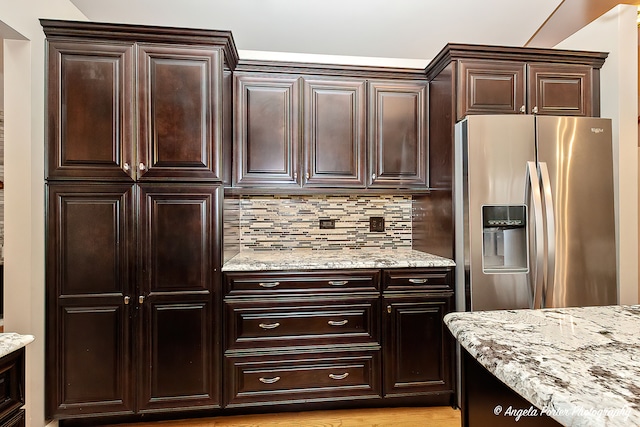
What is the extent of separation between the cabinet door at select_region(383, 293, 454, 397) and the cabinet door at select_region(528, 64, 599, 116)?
1420 mm

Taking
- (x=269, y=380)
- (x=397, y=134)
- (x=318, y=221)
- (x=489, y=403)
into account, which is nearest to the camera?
(x=489, y=403)

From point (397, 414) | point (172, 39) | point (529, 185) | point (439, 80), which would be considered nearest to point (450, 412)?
point (397, 414)

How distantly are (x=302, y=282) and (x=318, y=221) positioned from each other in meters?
0.76

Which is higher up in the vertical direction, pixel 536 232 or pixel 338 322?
pixel 536 232

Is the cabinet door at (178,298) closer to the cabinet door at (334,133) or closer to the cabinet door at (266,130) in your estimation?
the cabinet door at (266,130)

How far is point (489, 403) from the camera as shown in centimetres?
93

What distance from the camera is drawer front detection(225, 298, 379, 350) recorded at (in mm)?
2016

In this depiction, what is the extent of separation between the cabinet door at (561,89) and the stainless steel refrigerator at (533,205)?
0.78 feet

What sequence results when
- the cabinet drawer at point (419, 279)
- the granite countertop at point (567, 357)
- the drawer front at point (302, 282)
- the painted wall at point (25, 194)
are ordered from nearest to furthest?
1. the granite countertop at point (567, 357)
2. the painted wall at point (25, 194)
3. the drawer front at point (302, 282)
4. the cabinet drawer at point (419, 279)

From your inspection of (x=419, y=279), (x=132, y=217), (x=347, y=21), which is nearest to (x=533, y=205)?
(x=419, y=279)

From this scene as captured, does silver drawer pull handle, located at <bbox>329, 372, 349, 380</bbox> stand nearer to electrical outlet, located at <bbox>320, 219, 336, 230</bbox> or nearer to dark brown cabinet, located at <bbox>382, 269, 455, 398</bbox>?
dark brown cabinet, located at <bbox>382, 269, 455, 398</bbox>

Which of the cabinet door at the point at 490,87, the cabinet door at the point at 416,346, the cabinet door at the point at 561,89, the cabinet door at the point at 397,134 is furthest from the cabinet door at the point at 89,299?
the cabinet door at the point at 561,89

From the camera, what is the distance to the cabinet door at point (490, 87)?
7.16 ft

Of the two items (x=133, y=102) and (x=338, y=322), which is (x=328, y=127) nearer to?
(x=133, y=102)
